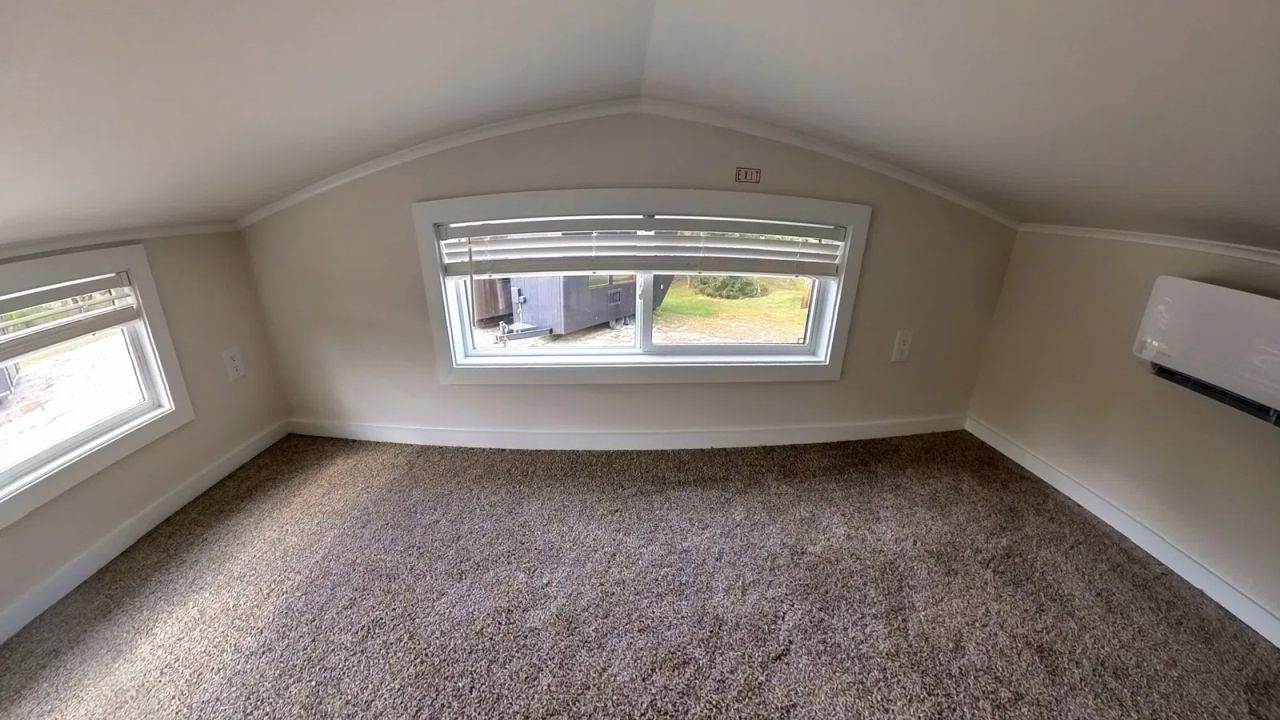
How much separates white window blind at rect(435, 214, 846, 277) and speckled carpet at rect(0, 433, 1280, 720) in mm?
969

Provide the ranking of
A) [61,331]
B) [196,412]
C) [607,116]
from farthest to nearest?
[196,412]
[607,116]
[61,331]

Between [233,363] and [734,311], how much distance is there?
93.4 inches

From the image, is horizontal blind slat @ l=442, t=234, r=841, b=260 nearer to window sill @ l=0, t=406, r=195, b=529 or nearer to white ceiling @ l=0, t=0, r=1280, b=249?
white ceiling @ l=0, t=0, r=1280, b=249

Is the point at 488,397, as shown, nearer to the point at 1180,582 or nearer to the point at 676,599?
the point at 676,599

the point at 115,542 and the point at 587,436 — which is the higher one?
the point at 587,436

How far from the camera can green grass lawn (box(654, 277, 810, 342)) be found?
2283mm

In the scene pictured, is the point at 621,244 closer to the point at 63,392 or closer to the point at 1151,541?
the point at 63,392

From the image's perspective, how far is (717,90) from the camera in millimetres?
1604

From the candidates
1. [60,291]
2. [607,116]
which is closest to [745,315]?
[607,116]

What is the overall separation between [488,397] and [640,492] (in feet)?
2.90

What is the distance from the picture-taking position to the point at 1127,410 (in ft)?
5.88

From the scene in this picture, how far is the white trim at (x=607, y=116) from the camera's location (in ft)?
6.00

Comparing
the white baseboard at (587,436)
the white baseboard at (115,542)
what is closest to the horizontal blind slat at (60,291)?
the white baseboard at (115,542)

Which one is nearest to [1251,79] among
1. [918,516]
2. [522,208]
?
[918,516]
